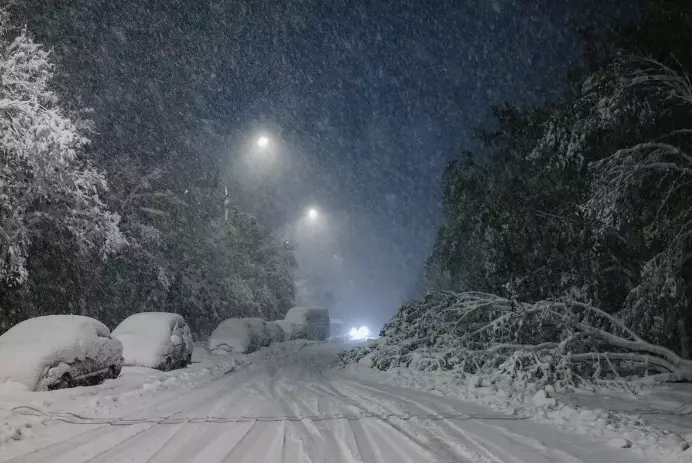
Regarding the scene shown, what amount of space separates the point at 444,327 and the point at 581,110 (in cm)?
670

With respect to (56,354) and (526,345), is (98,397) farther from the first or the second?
(526,345)

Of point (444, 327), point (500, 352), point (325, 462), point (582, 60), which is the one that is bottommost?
point (325, 462)

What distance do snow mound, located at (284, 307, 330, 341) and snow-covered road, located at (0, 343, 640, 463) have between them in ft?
78.1

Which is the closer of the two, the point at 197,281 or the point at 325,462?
the point at 325,462

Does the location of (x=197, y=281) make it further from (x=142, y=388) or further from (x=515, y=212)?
(x=515, y=212)

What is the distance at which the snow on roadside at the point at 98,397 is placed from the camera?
590 cm

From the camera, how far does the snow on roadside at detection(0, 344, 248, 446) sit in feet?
19.4

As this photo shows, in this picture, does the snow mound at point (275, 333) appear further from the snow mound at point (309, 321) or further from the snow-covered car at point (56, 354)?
the snow-covered car at point (56, 354)

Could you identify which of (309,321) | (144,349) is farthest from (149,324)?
(309,321)

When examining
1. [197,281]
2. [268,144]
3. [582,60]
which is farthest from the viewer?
[268,144]

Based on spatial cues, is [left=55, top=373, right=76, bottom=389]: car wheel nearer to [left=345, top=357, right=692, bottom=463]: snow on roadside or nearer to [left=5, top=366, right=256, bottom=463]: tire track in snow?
[left=5, top=366, right=256, bottom=463]: tire track in snow

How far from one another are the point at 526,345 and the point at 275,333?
17168mm

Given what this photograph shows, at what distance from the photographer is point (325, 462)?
15.8 ft

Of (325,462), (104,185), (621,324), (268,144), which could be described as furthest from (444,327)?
(268,144)
